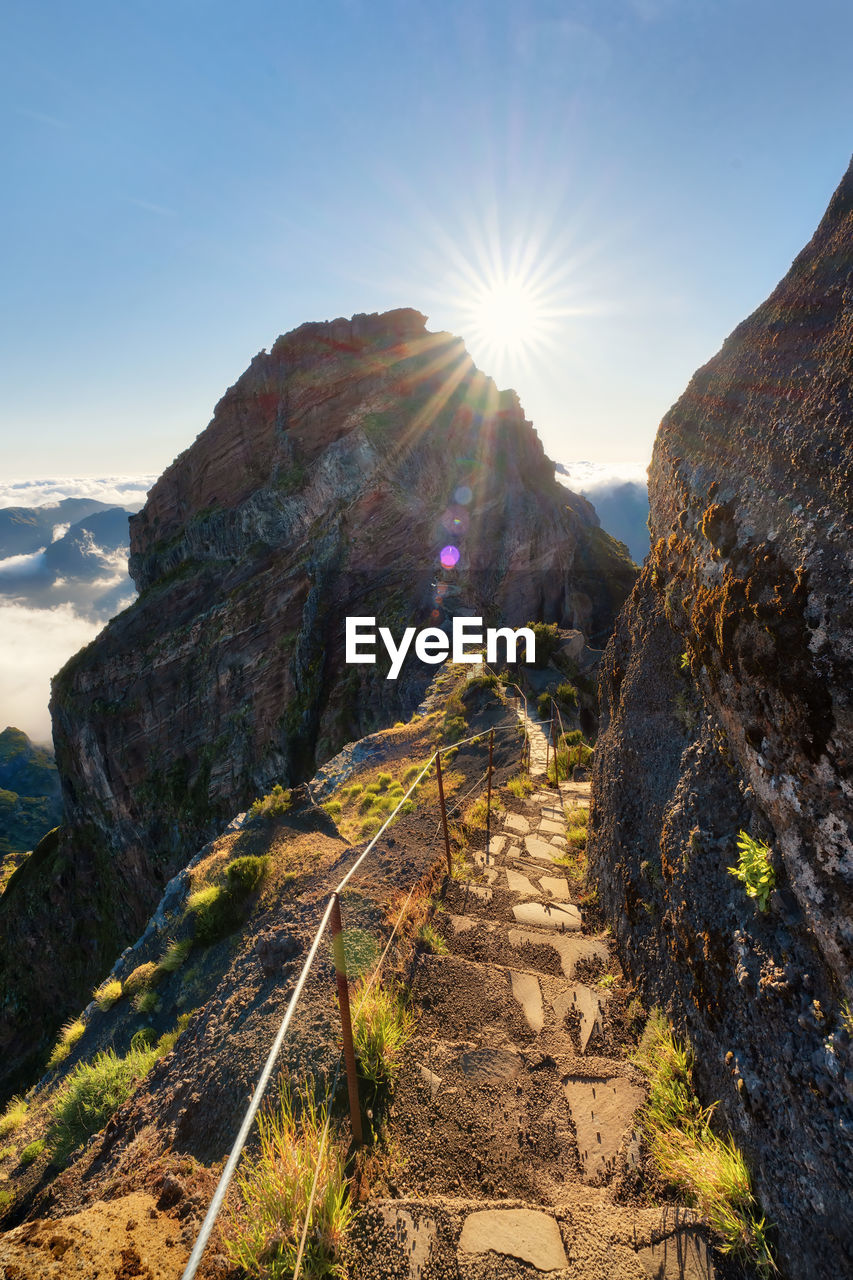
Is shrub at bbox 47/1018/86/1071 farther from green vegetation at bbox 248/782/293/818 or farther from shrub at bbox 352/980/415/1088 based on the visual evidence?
shrub at bbox 352/980/415/1088

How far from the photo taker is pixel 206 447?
50.2 metres

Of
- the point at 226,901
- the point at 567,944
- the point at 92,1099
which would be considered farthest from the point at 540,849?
the point at 92,1099

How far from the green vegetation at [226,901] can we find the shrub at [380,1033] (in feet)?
14.0

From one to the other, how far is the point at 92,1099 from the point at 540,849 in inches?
217

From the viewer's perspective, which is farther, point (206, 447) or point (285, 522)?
point (206, 447)

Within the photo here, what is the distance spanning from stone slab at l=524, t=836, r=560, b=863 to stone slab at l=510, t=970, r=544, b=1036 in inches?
111

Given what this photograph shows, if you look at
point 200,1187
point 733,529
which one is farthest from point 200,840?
point 733,529

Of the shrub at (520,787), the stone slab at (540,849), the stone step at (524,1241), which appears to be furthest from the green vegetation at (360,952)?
the shrub at (520,787)

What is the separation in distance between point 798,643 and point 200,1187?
440cm

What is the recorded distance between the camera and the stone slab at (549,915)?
211 inches

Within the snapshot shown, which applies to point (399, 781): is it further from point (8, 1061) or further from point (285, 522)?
point (8, 1061)

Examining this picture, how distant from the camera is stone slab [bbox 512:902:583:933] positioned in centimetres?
536

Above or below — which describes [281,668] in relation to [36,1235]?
above

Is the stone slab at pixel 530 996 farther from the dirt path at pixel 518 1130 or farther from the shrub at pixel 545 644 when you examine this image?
the shrub at pixel 545 644
